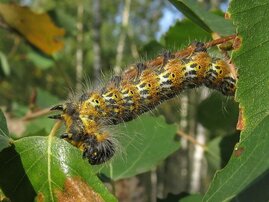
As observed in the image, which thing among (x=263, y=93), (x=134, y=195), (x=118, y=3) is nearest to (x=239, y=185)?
(x=263, y=93)

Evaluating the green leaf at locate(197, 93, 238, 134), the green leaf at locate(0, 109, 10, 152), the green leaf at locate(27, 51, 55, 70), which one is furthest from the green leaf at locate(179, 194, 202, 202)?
the green leaf at locate(27, 51, 55, 70)

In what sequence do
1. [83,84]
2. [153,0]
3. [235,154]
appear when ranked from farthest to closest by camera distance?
1. [153,0]
2. [83,84]
3. [235,154]

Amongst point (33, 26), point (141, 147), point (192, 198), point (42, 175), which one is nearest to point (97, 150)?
point (42, 175)

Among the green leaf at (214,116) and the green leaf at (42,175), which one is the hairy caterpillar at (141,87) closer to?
the green leaf at (42,175)

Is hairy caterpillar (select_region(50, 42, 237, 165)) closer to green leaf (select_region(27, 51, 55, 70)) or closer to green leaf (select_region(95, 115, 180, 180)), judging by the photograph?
Answer: green leaf (select_region(95, 115, 180, 180))

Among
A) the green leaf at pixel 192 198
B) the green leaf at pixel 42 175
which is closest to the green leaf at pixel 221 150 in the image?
the green leaf at pixel 192 198

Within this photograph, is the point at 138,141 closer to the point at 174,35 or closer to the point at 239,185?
the point at 174,35
